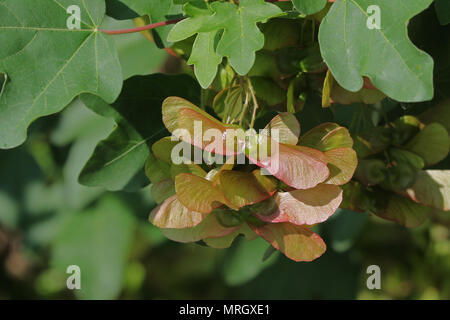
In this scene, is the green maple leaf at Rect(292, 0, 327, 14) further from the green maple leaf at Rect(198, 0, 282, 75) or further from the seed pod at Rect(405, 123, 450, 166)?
the seed pod at Rect(405, 123, 450, 166)

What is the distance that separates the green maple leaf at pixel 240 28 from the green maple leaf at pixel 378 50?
0.09m

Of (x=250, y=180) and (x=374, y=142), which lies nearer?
(x=250, y=180)

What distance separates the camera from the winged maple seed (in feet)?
2.75

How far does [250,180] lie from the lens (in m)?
0.87

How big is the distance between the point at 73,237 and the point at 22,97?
122cm

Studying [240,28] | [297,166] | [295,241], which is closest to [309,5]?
[240,28]

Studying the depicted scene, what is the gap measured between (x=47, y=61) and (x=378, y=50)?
51 centimetres

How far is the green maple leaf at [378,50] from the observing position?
0.85 metres

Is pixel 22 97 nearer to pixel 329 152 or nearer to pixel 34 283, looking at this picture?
pixel 329 152

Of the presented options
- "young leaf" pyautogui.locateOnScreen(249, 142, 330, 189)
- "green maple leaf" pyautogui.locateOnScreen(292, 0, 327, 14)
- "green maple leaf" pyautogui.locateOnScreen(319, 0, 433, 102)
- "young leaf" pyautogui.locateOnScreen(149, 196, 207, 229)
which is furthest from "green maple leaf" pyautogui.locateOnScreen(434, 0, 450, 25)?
"young leaf" pyautogui.locateOnScreen(149, 196, 207, 229)

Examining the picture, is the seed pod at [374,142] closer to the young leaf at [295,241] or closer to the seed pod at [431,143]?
the seed pod at [431,143]

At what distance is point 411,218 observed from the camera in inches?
41.8

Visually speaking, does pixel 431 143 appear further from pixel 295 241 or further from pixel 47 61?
pixel 47 61
